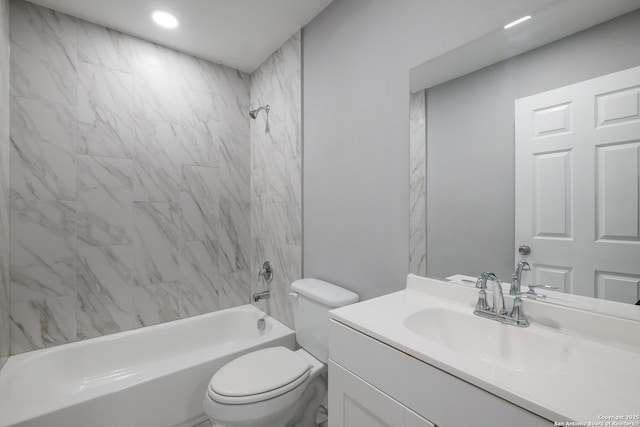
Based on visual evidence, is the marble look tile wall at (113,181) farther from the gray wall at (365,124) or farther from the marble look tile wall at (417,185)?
the marble look tile wall at (417,185)

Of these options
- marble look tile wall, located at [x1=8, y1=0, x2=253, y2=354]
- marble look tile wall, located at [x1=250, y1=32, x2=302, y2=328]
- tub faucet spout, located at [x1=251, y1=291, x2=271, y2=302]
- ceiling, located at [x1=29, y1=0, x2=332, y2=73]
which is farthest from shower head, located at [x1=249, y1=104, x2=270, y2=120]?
tub faucet spout, located at [x1=251, y1=291, x2=271, y2=302]

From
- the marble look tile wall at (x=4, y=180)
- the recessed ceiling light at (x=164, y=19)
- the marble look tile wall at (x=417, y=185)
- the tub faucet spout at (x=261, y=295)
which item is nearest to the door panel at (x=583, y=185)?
the marble look tile wall at (x=417, y=185)

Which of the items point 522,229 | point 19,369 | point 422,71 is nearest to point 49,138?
point 19,369

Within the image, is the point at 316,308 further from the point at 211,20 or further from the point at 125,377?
the point at 211,20

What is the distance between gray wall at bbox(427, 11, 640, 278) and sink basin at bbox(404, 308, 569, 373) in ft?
0.66

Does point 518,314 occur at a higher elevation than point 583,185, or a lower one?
lower

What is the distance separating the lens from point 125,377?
1.63 m

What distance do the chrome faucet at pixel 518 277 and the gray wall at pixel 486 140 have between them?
0.08 ft

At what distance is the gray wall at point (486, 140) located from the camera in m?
0.84

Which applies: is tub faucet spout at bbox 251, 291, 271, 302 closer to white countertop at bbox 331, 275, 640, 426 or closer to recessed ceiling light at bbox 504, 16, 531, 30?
white countertop at bbox 331, 275, 640, 426

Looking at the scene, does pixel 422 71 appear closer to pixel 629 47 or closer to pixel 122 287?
pixel 629 47

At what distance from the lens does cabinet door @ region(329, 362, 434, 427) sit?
2.49 feet

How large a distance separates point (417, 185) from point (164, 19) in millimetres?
1898

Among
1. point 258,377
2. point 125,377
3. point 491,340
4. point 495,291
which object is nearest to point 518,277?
point 495,291
